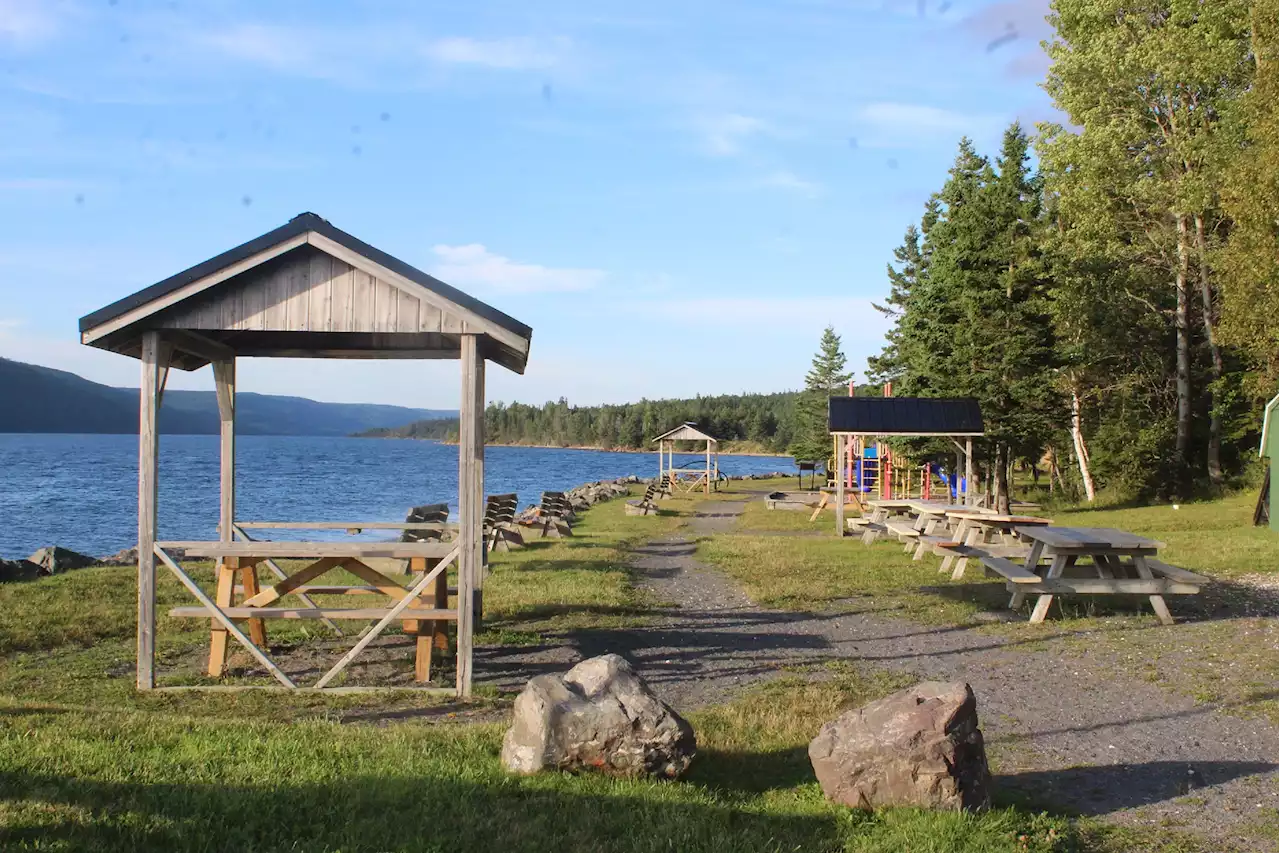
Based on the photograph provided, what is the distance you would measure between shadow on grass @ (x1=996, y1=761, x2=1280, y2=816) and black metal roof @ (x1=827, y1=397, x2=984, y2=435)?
17161 mm

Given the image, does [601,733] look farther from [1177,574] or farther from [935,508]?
[935,508]

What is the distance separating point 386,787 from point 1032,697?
5.15 m

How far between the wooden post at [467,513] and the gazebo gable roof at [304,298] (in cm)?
30

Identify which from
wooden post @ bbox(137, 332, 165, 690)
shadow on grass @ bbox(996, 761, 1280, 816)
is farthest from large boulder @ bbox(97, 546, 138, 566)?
shadow on grass @ bbox(996, 761, 1280, 816)

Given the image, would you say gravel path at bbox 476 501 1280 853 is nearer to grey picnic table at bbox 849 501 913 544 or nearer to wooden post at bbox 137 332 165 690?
wooden post at bbox 137 332 165 690

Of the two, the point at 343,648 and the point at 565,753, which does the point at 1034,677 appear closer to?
the point at 565,753

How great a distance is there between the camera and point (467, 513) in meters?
8.27

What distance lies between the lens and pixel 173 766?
564 cm

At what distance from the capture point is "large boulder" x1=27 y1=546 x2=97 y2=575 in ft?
52.2

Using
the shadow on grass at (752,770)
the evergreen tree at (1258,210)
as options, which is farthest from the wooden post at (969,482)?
the shadow on grass at (752,770)

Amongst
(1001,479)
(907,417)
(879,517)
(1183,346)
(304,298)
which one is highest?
(1183,346)

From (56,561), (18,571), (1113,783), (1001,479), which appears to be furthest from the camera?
(1001,479)

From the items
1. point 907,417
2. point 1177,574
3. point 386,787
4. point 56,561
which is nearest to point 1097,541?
point 1177,574

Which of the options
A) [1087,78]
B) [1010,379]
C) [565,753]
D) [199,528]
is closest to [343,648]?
[565,753]
